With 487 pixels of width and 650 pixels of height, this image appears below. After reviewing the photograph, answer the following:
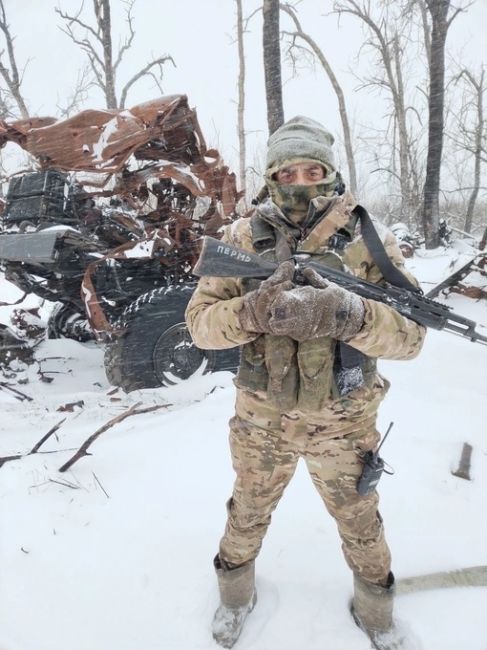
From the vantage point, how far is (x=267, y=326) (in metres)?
1.43

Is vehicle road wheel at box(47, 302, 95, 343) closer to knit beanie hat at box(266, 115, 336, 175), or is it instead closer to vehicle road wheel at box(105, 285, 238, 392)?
vehicle road wheel at box(105, 285, 238, 392)

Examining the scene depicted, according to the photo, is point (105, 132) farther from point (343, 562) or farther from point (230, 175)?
point (343, 562)

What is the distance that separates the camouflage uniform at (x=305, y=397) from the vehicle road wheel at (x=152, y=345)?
2.32 m

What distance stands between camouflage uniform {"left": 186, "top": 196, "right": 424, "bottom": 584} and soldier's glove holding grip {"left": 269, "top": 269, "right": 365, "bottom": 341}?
0.24 feet

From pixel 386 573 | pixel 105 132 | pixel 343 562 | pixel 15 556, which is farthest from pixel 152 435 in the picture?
pixel 105 132

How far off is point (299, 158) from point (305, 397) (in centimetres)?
85

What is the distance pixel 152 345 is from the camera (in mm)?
4047

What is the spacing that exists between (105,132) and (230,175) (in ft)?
4.01

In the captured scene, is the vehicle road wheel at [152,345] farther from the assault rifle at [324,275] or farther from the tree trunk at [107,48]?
the tree trunk at [107,48]

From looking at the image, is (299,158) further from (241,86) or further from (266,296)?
(241,86)

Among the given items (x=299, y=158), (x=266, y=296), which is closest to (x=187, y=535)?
(x=266, y=296)

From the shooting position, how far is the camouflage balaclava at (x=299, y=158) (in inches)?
62.8

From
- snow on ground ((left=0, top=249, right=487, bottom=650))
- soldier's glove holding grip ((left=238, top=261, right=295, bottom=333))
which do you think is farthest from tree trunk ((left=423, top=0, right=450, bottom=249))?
soldier's glove holding grip ((left=238, top=261, right=295, bottom=333))

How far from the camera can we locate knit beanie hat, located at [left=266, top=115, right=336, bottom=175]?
1590 millimetres
